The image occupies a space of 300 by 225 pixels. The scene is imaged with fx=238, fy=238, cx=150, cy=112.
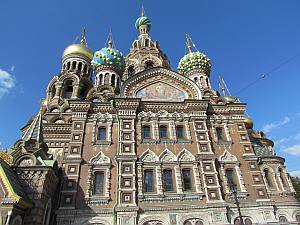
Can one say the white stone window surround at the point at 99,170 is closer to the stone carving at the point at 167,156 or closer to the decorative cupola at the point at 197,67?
the stone carving at the point at 167,156

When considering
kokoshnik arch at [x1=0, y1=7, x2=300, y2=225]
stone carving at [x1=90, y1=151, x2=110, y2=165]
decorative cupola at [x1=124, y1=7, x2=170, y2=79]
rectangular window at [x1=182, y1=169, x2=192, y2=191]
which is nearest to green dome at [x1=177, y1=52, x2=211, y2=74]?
decorative cupola at [x1=124, y1=7, x2=170, y2=79]

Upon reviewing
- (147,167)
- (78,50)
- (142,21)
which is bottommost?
(147,167)

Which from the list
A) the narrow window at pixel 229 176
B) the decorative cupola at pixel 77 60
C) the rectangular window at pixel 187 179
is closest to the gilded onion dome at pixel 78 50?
the decorative cupola at pixel 77 60

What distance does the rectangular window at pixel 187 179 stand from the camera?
42.9 ft

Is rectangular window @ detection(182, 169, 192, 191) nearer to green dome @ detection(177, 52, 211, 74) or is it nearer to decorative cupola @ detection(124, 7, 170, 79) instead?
decorative cupola @ detection(124, 7, 170, 79)

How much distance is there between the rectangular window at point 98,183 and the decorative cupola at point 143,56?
42.5 ft

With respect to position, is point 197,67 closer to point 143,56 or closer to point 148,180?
point 143,56

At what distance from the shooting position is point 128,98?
48.5 feet

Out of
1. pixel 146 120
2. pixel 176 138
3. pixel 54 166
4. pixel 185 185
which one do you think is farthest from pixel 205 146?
pixel 54 166

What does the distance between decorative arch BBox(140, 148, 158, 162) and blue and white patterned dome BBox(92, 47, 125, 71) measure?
516 inches

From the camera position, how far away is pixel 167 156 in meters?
13.7

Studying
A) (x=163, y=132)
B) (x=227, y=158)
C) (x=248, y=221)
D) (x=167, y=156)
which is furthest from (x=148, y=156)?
(x=248, y=221)

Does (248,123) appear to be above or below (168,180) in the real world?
above

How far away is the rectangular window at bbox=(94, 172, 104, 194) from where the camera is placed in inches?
493
